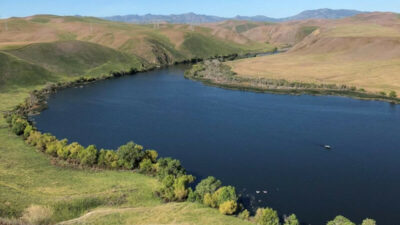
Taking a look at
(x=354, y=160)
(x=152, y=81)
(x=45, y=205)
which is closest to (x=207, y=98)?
(x=152, y=81)

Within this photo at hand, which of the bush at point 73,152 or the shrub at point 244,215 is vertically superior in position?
the bush at point 73,152

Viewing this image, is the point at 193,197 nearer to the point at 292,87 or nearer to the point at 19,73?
the point at 292,87

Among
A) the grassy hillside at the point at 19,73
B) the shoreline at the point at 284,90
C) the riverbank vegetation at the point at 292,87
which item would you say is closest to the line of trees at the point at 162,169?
the grassy hillside at the point at 19,73

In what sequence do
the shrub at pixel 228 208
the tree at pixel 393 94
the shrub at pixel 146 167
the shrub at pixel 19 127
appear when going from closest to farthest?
the shrub at pixel 228 208, the shrub at pixel 146 167, the shrub at pixel 19 127, the tree at pixel 393 94

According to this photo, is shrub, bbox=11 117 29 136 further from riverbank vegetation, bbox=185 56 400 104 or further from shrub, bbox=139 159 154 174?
riverbank vegetation, bbox=185 56 400 104

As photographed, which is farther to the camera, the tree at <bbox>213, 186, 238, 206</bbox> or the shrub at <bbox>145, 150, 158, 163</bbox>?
the shrub at <bbox>145, 150, 158, 163</bbox>

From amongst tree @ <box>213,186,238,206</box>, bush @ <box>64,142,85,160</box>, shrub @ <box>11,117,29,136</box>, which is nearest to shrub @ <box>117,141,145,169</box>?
bush @ <box>64,142,85,160</box>

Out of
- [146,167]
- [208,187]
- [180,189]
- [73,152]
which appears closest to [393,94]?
[208,187]

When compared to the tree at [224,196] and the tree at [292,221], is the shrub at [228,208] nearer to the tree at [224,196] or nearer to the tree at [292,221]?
the tree at [224,196]
